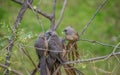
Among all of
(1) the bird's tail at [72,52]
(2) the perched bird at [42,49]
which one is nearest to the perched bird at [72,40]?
(1) the bird's tail at [72,52]

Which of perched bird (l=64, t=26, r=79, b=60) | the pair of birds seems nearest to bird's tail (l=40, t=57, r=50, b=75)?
the pair of birds

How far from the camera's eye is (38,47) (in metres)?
1.51

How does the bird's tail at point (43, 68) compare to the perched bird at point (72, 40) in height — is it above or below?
below

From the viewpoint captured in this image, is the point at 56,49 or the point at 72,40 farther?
the point at 72,40

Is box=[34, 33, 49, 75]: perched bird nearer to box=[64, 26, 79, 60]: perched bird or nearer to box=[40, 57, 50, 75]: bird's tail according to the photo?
box=[40, 57, 50, 75]: bird's tail

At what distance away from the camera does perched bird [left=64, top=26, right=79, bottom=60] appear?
1.61 m

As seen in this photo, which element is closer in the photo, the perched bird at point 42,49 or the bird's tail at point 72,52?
the perched bird at point 42,49

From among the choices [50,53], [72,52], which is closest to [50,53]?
[50,53]

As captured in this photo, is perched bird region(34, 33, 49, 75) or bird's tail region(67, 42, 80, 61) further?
bird's tail region(67, 42, 80, 61)

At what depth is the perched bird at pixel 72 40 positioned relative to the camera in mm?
1612

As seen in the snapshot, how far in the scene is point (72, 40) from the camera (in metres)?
1.62

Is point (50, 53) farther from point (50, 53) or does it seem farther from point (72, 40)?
point (72, 40)

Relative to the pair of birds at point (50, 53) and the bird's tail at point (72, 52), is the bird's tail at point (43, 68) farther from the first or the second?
the bird's tail at point (72, 52)

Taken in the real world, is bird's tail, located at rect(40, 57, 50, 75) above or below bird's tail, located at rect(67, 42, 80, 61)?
below
